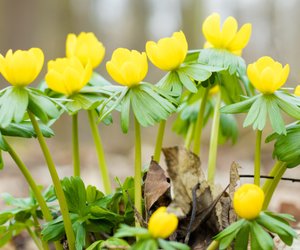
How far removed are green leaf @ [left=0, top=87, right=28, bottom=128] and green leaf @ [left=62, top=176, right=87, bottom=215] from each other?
261mm

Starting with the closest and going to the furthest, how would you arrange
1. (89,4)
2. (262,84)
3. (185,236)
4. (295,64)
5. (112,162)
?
(262,84) → (185,236) → (112,162) → (295,64) → (89,4)

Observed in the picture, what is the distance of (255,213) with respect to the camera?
0.95 metres

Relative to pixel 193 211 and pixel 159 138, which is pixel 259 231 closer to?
pixel 193 211

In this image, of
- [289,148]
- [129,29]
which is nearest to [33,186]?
[289,148]

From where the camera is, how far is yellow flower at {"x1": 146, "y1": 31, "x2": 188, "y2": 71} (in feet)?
3.78

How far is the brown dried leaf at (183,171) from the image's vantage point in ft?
4.09

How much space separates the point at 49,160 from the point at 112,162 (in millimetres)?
4408

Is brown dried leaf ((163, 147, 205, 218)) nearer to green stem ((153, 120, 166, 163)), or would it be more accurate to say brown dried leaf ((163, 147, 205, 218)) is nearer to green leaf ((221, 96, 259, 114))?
green stem ((153, 120, 166, 163))

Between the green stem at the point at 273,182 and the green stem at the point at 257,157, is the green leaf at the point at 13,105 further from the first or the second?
the green stem at the point at 273,182

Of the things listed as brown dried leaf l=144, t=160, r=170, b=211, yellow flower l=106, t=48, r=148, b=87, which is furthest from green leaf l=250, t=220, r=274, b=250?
yellow flower l=106, t=48, r=148, b=87

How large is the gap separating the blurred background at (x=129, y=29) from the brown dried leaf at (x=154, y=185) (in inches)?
186

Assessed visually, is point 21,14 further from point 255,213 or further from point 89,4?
point 255,213

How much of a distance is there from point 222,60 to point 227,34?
10cm

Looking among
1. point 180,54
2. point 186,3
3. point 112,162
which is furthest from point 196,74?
point 186,3
